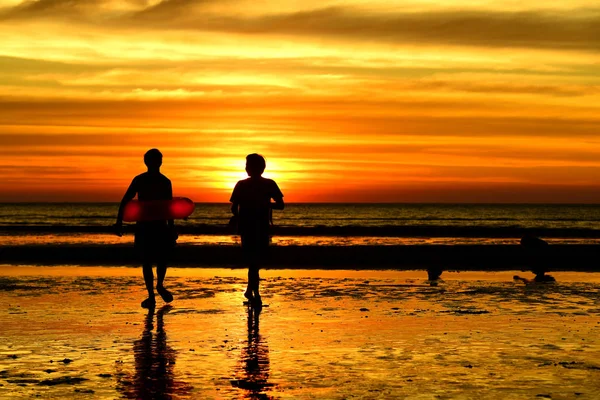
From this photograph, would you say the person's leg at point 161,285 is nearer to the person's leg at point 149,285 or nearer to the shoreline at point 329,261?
the person's leg at point 149,285

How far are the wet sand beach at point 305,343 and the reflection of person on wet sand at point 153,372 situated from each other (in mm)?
17

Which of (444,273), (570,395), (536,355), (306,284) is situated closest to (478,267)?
(444,273)

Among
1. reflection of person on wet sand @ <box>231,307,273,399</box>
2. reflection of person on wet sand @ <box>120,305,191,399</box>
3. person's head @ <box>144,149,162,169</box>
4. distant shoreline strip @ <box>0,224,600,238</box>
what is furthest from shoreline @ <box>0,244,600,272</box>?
distant shoreline strip @ <box>0,224,600,238</box>

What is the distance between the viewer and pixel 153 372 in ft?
24.8

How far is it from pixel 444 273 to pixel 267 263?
5297mm

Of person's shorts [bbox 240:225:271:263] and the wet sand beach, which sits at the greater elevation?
person's shorts [bbox 240:225:271:263]

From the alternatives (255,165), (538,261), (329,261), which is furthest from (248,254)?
(329,261)

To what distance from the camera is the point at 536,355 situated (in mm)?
8500

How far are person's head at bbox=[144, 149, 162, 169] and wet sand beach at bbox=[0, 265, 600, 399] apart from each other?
199 cm

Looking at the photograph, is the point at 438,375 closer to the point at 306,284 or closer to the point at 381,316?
the point at 381,316

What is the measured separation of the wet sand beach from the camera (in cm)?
700

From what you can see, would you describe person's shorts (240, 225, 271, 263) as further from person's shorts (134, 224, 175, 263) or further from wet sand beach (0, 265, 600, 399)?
person's shorts (134, 224, 175, 263)

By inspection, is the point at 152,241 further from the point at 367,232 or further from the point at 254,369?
the point at 367,232

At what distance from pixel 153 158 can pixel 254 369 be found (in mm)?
5645
